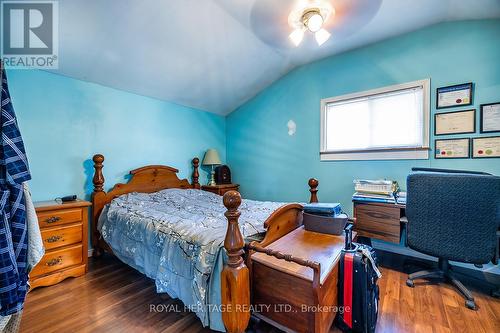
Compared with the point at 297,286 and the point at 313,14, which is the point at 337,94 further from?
the point at 297,286

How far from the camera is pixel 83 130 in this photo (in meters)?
2.56

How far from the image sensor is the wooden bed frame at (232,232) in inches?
45.6

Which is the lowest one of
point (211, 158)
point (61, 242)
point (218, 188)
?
point (61, 242)

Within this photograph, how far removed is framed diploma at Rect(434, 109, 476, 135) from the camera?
2158mm

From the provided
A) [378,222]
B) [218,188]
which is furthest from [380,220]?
[218,188]

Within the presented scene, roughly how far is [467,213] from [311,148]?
187 centimetres

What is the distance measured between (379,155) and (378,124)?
1.38 ft

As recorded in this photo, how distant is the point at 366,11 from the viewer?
2.03m

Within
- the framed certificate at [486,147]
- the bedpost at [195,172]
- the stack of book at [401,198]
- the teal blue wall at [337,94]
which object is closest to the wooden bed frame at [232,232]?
the bedpost at [195,172]

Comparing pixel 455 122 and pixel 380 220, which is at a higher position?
pixel 455 122

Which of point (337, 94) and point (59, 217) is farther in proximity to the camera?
point (337, 94)

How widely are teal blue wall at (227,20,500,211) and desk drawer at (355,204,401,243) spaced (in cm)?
58

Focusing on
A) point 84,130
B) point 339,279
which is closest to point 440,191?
point 339,279

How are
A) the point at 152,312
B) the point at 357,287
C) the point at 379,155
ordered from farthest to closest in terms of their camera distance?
1. the point at 379,155
2. the point at 152,312
3. the point at 357,287
